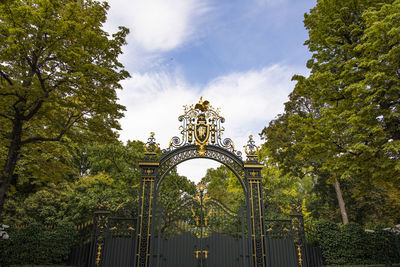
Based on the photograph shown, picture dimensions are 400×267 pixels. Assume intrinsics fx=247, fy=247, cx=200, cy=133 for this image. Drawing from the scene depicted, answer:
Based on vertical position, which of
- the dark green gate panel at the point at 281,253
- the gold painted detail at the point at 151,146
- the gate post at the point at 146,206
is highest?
the gold painted detail at the point at 151,146

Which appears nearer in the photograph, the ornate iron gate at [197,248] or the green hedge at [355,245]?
the ornate iron gate at [197,248]

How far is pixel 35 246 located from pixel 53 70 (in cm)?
708

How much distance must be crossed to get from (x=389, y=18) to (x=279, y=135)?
985cm

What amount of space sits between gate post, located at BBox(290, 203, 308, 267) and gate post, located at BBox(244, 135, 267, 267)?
1.15 meters

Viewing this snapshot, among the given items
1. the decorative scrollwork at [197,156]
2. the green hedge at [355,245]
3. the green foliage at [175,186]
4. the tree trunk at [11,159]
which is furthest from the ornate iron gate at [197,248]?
the green foliage at [175,186]

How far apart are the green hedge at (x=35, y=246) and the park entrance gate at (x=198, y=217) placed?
4502 mm

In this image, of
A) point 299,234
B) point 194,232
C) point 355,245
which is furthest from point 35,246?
point 355,245

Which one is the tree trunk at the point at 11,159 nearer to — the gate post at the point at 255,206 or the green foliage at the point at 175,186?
the gate post at the point at 255,206

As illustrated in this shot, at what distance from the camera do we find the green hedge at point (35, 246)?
9672mm

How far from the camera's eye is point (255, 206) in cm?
852

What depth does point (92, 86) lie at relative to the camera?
25.7 feet

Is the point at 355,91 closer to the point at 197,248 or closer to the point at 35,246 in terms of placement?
the point at 197,248

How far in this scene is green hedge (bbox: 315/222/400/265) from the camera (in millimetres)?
9406

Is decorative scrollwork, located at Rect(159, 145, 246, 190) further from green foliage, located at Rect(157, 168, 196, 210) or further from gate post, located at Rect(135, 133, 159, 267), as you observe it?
green foliage, located at Rect(157, 168, 196, 210)
